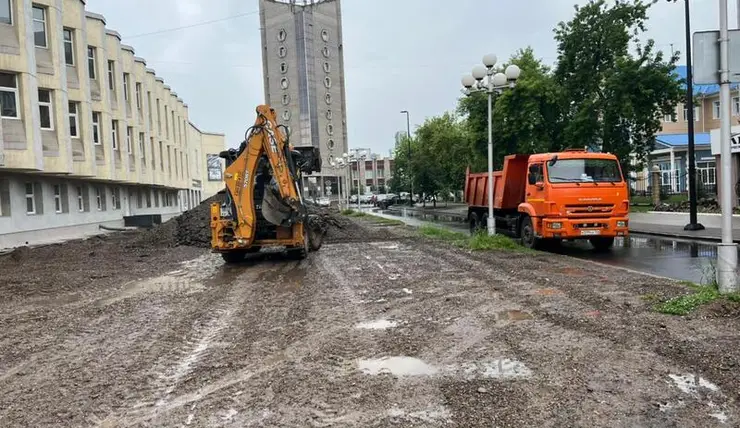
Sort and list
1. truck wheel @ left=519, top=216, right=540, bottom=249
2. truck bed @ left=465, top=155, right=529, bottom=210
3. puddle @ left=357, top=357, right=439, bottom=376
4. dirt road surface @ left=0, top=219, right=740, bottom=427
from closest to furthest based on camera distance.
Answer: dirt road surface @ left=0, top=219, right=740, bottom=427
puddle @ left=357, top=357, right=439, bottom=376
truck wheel @ left=519, top=216, right=540, bottom=249
truck bed @ left=465, top=155, right=529, bottom=210

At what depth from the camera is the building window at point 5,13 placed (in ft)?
67.6

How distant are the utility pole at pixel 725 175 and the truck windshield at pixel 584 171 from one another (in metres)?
7.37

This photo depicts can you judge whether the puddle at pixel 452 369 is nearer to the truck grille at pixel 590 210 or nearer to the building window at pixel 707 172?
the truck grille at pixel 590 210

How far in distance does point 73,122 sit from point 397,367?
25076 mm

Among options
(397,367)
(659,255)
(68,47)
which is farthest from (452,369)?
(68,47)

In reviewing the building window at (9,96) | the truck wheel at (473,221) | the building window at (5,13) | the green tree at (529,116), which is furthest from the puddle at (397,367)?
the green tree at (529,116)

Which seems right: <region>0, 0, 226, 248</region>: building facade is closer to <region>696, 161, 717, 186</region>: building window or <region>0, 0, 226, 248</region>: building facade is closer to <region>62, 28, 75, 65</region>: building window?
<region>62, 28, 75, 65</region>: building window

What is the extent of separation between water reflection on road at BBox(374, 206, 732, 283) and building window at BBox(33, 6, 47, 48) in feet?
69.0

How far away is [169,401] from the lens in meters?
4.70

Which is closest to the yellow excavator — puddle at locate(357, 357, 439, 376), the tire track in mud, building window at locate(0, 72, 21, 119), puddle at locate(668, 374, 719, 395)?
the tire track in mud

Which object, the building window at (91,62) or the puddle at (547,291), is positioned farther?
the building window at (91,62)

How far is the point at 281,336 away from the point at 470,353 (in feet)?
7.41

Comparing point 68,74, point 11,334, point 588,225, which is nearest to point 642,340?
point 11,334

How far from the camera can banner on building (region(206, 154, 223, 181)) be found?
76.1 metres
